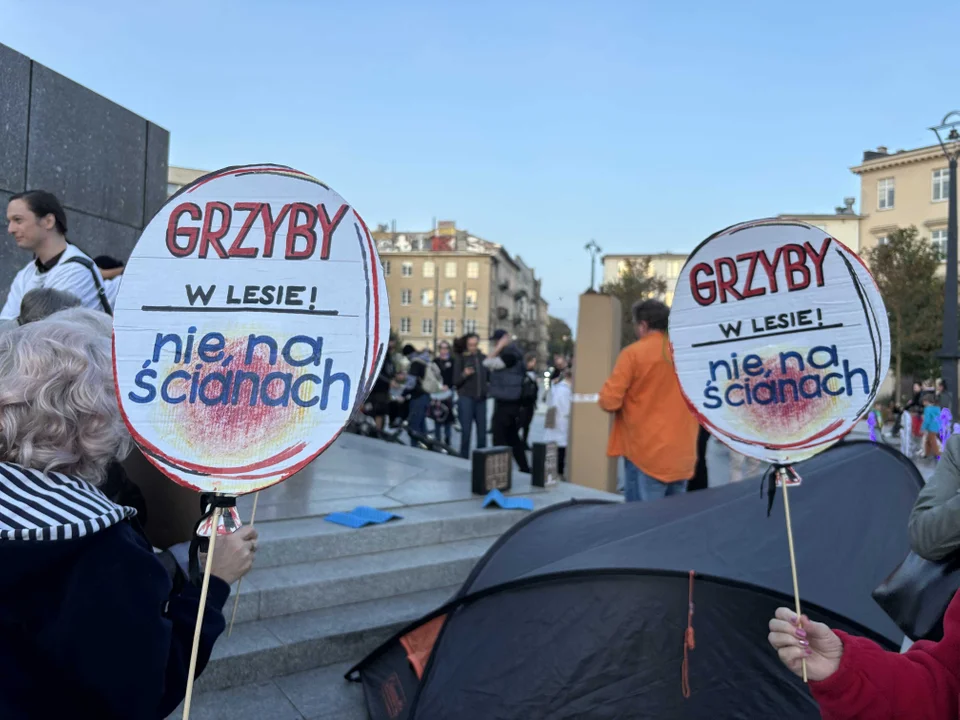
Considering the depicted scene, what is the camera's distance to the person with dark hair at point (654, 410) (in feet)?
Answer: 14.7

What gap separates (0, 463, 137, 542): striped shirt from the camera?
3.92 ft

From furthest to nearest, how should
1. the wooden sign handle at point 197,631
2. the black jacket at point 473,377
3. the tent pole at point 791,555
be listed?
the black jacket at point 473,377 < the tent pole at point 791,555 < the wooden sign handle at point 197,631

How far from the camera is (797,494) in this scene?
116 inches

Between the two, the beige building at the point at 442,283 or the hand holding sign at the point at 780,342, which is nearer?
the hand holding sign at the point at 780,342

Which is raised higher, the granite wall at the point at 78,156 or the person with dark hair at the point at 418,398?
the granite wall at the point at 78,156

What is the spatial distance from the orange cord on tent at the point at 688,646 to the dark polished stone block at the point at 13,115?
4.99 m

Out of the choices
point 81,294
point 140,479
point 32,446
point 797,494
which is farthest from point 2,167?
point 797,494

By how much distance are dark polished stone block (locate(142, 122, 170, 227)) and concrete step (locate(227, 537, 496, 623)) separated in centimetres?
348

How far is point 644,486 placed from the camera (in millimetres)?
4590

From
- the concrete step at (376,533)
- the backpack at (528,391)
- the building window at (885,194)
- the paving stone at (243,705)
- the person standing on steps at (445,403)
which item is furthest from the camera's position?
the building window at (885,194)

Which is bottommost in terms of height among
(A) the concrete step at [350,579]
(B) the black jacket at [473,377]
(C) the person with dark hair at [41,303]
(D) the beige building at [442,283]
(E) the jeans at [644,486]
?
(A) the concrete step at [350,579]

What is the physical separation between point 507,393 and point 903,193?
159 feet

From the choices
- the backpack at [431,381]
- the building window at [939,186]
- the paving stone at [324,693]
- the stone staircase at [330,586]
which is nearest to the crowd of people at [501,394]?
the backpack at [431,381]

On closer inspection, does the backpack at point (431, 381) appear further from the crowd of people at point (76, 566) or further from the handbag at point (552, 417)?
the crowd of people at point (76, 566)
